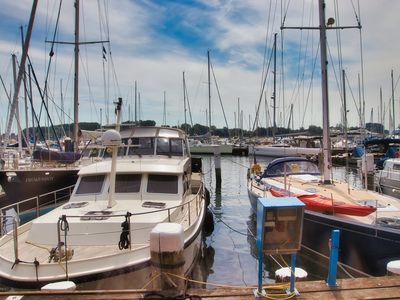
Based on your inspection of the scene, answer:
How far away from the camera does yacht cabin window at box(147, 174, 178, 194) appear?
10.1 metres

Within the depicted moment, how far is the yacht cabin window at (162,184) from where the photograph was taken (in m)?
10.1

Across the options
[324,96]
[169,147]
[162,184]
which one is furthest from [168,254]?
[324,96]

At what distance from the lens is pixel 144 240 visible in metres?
7.67

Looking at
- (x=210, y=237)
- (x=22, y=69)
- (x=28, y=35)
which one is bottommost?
(x=210, y=237)

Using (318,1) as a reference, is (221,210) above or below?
below

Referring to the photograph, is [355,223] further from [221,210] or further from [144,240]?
[221,210]

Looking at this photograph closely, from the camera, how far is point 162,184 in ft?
33.5

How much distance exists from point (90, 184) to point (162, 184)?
196 cm

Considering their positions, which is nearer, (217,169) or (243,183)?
(217,169)

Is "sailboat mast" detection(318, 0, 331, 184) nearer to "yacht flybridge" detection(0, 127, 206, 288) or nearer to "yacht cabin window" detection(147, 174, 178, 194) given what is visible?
"yacht flybridge" detection(0, 127, 206, 288)

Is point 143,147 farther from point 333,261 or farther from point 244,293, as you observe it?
point 333,261

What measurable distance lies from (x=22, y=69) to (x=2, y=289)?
12.4m

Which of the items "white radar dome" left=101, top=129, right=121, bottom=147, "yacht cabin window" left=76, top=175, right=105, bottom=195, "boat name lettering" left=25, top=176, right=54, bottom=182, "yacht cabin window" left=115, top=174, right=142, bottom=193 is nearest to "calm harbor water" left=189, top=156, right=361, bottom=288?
"yacht cabin window" left=115, top=174, right=142, bottom=193

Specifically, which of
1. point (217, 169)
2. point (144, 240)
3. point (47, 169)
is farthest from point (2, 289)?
point (217, 169)
